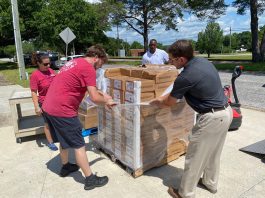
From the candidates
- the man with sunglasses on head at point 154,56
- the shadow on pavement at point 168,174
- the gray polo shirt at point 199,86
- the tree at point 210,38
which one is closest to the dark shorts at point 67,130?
the shadow on pavement at point 168,174

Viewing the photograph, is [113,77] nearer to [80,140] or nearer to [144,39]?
[80,140]

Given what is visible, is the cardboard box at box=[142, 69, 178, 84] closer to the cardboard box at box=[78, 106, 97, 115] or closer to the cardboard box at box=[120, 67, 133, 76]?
the cardboard box at box=[120, 67, 133, 76]

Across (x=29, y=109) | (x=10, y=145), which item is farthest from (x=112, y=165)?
(x=29, y=109)

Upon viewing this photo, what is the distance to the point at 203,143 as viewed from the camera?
9.40ft

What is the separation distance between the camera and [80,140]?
11.0 feet

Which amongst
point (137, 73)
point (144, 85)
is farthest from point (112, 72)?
point (144, 85)

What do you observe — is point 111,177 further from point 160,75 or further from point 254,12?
point 254,12

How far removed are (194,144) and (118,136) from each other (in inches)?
50.2

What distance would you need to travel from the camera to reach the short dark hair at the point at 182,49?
8.99 feet

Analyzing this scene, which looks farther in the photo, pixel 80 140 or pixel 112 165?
Result: pixel 112 165

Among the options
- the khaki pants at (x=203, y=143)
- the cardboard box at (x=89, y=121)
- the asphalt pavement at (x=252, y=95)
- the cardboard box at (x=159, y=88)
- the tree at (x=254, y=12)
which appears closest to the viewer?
the khaki pants at (x=203, y=143)

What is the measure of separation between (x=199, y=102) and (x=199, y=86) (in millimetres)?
204

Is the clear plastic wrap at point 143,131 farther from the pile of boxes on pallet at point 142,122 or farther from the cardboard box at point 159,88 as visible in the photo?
the cardboard box at point 159,88

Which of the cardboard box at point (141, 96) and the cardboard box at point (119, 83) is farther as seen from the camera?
the cardboard box at point (119, 83)
